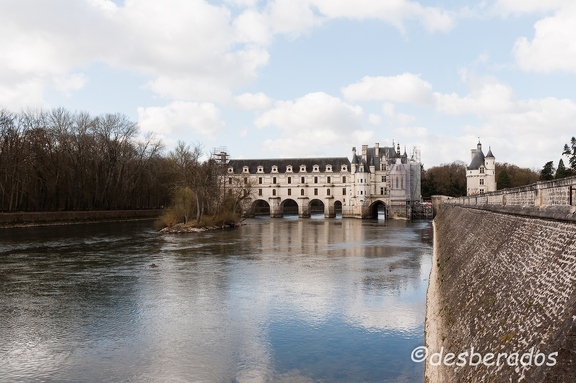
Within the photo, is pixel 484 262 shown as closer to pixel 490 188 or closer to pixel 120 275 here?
pixel 120 275

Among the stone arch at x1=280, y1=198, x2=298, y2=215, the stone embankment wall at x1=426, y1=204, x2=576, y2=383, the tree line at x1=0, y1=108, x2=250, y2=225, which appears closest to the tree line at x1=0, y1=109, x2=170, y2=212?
the tree line at x1=0, y1=108, x2=250, y2=225

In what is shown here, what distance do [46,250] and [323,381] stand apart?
2406 cm

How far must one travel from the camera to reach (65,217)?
176ft

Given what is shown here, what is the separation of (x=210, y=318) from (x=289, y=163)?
72.7 meters

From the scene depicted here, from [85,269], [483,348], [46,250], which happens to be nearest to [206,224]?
[46,250]

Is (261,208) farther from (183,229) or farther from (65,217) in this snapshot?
(183,229)

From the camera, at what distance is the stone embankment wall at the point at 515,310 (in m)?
5.34

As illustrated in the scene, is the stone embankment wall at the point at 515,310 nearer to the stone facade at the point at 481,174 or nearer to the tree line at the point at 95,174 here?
the tree line at the point at 95,174

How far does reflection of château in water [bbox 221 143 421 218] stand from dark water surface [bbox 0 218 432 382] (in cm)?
4960

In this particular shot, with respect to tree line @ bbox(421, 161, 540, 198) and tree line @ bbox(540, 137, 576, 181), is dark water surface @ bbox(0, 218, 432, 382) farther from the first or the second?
tree line @ bbox(421, 161, 540, 198)

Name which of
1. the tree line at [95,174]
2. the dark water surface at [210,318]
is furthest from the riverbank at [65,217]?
the dark water surface at [210,318]

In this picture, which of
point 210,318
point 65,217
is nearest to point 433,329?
point 210,318

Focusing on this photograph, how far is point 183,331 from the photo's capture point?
11.8 metres

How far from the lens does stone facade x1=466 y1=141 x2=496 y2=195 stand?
7062cm
